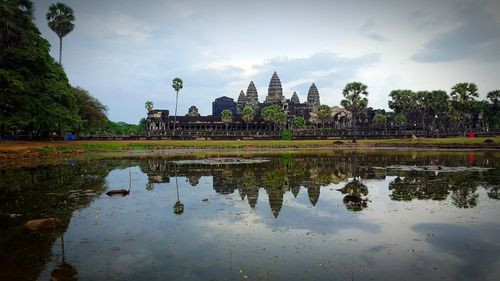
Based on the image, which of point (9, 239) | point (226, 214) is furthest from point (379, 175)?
point (9, 239)

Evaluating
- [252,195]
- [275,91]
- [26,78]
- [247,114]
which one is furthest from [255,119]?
[252,195]

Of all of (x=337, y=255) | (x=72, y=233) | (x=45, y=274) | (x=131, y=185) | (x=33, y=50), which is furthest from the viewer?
(x=33, y=50)

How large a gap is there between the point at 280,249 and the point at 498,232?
6.18 meters

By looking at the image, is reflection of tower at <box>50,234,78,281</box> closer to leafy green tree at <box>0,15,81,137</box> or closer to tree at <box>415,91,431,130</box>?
leafy green tree at <box>0,15,81,137</box>

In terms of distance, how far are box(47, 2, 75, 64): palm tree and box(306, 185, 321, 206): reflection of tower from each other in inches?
2183

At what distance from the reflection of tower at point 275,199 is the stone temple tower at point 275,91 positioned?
392ft

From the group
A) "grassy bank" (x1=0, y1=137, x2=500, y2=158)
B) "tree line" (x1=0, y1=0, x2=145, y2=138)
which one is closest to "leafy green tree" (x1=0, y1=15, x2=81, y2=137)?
"tree line" (x1=0, y1=0, x2=145, y2=138)

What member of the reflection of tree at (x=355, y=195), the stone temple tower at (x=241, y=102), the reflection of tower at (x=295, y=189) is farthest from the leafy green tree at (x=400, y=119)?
the reflection of tower at (x=295, y=189)

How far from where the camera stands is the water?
746 centimetres

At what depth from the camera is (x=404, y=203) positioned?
14172mm

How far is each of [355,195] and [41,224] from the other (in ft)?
38.1

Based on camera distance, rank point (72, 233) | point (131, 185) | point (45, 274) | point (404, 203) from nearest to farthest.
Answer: point (45, 274), point (72, 233), point (404, 203), point (131, 185)

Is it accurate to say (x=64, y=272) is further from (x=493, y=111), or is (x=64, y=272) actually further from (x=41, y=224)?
(x=493, y=111)

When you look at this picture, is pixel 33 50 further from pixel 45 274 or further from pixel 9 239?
pixel 45 274
